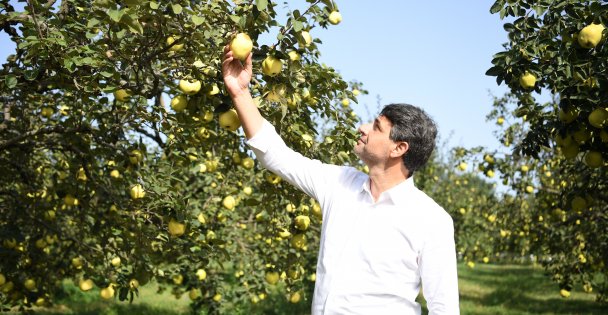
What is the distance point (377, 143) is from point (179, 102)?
4.23 feet

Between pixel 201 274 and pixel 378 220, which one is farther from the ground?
pixel 378 220

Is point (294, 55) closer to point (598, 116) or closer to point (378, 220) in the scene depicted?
point (378, 220)

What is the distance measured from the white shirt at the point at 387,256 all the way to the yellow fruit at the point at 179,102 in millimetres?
969

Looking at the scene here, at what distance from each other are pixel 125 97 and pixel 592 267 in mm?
9085

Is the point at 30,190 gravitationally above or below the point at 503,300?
above

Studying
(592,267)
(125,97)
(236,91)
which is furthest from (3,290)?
(592,267)

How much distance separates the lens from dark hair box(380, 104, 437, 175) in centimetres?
233

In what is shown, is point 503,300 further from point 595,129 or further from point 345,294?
point 345,294

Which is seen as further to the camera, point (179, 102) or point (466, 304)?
point (466, 304)

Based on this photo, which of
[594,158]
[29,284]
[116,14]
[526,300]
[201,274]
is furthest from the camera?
[526,300]

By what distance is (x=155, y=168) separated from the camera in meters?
4.12

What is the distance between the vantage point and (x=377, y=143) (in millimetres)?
2355

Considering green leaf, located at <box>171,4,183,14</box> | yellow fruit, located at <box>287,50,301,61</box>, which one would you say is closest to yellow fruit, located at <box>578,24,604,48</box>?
yellow fruit, located at <box>287,50,301,61</box>

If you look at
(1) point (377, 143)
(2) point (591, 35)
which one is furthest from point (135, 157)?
(2) point (591, 35)
